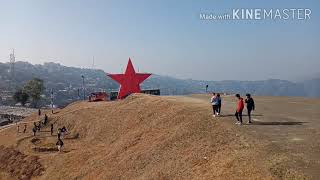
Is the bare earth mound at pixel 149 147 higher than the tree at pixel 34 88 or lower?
lower

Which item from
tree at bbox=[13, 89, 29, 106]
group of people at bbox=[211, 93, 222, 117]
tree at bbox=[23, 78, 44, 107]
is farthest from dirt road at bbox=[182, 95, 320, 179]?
tree at bbox=[13, 89, 29, 106]

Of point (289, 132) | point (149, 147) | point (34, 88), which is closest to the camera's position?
point (289, 132)

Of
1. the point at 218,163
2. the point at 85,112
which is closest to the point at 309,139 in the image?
the point at 218,163

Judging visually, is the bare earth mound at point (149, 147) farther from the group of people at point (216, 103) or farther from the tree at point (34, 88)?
the tree at point (34, 88)

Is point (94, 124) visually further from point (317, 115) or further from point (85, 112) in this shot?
point (317, 115)

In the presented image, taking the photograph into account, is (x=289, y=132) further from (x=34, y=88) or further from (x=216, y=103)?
(x=34, y=88)

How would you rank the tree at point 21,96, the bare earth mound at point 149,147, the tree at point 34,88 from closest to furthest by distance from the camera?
the bare earth mound at point 149,147 < the tree at point 34,88 < the tree at point 21,96

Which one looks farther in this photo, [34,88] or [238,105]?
[34,88]

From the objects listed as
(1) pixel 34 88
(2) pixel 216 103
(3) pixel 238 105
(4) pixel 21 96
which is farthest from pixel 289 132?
(4) pixel 21 96

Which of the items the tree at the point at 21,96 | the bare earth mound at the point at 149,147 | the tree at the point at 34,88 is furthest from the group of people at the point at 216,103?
the tree at the point at 21,96

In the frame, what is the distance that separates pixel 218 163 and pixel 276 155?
293 centimetres

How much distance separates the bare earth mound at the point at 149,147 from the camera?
21.0 meters

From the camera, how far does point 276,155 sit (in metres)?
20.4

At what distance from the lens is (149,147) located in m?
30.4
